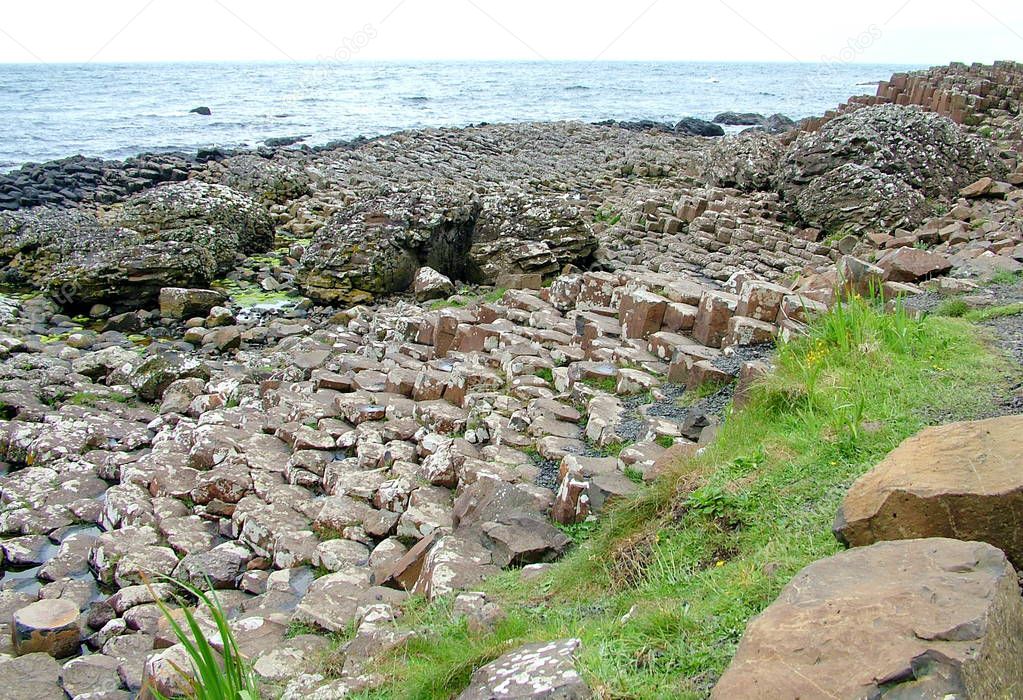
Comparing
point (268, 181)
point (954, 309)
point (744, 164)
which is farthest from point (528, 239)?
point (268, 181)

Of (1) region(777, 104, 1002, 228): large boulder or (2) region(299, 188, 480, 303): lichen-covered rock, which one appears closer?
(2) region(299, 188, 480, 303): lichen-covered rock

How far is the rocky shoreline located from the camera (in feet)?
17.8

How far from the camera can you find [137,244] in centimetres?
1327

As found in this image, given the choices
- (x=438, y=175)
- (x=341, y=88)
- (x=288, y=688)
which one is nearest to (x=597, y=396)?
(x=288, y=688)

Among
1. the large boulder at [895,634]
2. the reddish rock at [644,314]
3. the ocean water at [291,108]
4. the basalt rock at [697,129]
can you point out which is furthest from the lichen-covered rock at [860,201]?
the ocean water at [291,108]

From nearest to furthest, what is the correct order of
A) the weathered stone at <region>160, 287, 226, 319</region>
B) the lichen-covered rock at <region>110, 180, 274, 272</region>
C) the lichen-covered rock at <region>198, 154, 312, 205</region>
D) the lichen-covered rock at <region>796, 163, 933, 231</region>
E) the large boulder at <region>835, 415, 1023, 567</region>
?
the large boulder at <region>835, 415, 1023, 567</region>, the weathered stone at <region>160, 287, 226, 319</region>, the lichen-covered rock at <region>796, 163, 933, 231</region>, the lichen-covered rock at <region>110, 180, 274, 272</region>, the lichen-covered rock at <region>198, 154, 312, 205</region>

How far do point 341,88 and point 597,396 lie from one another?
6876 cm

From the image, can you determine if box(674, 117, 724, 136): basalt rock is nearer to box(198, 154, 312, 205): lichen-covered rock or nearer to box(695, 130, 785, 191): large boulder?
box(695, 130, 785, 191): large boulder

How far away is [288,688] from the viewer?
4145 millimetres

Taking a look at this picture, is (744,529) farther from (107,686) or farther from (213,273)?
(213,273)

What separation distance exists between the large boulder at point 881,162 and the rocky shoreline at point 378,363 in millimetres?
52

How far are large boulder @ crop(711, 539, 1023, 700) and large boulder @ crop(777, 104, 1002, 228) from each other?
11.2 m

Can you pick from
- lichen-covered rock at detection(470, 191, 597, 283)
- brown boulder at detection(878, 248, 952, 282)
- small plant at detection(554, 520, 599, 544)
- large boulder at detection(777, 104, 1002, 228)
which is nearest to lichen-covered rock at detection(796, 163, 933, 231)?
large boulder at detection(777, 104, 1002, 228)

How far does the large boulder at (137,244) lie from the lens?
494 inches
